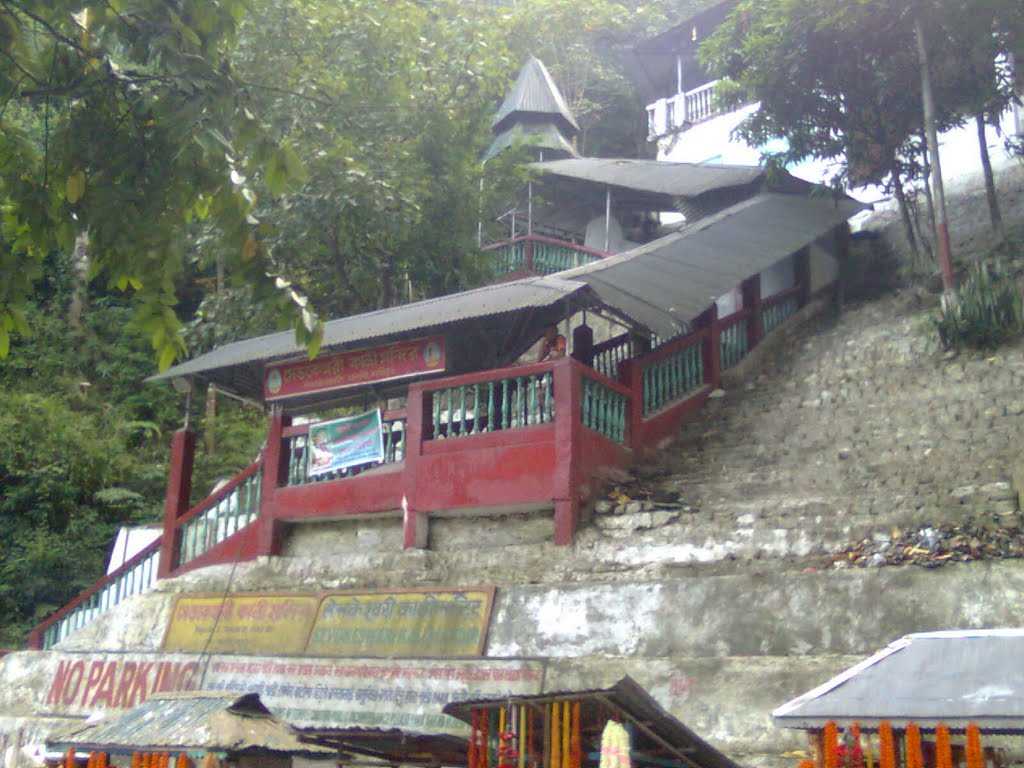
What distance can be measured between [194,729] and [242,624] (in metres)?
4.76

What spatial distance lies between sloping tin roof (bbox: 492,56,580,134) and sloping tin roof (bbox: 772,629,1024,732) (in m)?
20.9

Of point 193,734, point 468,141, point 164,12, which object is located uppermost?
point 468,141

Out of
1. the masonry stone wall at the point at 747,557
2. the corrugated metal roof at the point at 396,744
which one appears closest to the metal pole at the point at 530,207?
the masonry stone wall at the point at 747,557

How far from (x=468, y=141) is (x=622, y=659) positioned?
10.6 meters

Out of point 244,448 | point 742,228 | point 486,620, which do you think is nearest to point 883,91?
point 742,228

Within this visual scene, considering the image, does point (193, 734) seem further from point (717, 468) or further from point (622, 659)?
point (717, 468)

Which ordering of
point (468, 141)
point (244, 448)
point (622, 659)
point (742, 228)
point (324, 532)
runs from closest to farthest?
point (622, 659)
point (324, 532)
point (742, 228)
point (468, 141)
point (244, 448)

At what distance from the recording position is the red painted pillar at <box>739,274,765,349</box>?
54.1 feet

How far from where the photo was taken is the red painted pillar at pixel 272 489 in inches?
543

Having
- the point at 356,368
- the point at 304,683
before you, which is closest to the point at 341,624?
the point at 304,683

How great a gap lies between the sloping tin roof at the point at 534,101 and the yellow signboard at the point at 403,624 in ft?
53.8

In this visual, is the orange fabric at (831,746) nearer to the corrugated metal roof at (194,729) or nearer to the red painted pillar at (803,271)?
the corrugated metal roof at (194,729)

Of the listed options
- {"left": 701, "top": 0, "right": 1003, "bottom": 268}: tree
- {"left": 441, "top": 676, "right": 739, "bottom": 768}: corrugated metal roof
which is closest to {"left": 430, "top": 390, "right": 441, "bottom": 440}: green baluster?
{"left": 441, "top": 676, "right": 739, "bottom": 768}: corrugated metal roof

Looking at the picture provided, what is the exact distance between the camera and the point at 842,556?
9.95 meters
